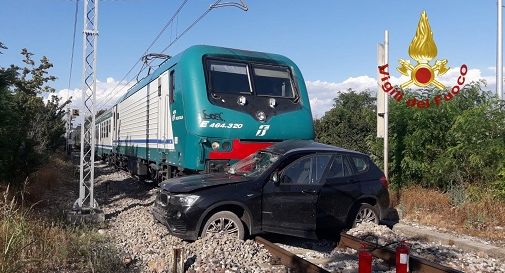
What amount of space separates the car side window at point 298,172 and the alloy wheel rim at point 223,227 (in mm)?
1008

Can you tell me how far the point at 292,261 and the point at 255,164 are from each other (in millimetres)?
2124

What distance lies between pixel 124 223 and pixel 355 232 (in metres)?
4.46

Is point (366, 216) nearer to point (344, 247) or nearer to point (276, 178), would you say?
point (344, 247)

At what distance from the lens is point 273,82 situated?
33.3 ft

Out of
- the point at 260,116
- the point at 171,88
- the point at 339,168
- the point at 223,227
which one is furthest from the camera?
the point at 171,88

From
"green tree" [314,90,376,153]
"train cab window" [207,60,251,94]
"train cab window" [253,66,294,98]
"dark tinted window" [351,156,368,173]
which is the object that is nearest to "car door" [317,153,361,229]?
"dark tinted window" [351,156,368,173]

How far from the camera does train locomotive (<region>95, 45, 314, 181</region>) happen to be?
9133 millimetres

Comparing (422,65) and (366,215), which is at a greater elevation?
(422,65)

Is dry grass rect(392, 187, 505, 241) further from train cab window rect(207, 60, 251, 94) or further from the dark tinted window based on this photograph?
train cab window rect(207, 60, 251, 94)

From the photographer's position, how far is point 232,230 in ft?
23.2

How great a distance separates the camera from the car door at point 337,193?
7.69m

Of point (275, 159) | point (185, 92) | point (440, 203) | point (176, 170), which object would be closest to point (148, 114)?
point (176, 170)

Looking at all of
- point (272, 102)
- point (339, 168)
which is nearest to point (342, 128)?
point (272, 102)

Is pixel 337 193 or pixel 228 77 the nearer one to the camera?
pixel 337 193
